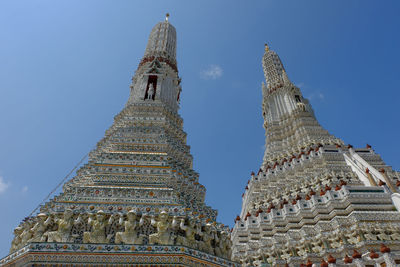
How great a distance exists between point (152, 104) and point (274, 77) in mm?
25576

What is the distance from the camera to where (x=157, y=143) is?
14.0m

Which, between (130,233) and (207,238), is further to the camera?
(207,238)

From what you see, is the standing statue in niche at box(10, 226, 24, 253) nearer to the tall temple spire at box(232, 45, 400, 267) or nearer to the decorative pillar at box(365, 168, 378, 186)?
the tall temple spire at box(232, 45, 400, 267)

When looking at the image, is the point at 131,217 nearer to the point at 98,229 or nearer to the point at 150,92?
the point at 98,229

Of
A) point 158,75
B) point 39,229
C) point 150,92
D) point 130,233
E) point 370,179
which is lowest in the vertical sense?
point 130,233

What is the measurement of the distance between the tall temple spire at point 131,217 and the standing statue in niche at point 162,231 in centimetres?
3

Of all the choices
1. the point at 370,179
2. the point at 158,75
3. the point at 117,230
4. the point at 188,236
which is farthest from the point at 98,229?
the point at 370,179

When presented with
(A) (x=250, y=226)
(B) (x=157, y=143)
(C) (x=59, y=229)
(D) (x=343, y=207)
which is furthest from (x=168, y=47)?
(C) (x=59, y=229)

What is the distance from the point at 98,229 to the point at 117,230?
55 cm

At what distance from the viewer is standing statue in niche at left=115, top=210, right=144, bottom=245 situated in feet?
26.3

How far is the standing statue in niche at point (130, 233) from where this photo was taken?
8012mm

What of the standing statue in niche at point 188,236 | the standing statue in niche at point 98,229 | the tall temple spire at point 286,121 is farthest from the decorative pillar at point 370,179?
the standing statue in niche at point 98,229

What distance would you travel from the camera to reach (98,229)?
8.23 m

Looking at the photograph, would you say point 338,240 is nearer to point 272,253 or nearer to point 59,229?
point 272,253
